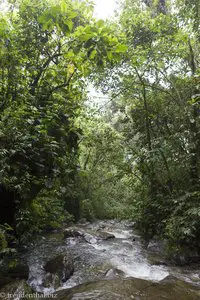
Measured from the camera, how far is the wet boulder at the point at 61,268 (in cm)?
490

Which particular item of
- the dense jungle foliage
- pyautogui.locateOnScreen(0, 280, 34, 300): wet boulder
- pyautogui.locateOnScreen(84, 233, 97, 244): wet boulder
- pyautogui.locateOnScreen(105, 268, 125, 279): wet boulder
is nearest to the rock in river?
pyautogui.locateOnScreen(105, 268, 125, 279): wet boulder

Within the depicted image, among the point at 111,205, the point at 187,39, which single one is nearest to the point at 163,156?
the point at 187,39

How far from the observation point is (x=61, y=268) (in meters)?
5.10

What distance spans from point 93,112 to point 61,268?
780 cm

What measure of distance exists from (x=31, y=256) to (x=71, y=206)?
6.67 meters

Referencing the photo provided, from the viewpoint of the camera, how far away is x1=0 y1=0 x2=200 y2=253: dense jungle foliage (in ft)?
13.1

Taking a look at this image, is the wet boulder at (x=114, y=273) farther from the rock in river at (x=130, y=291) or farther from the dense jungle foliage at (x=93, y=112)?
the dense jungle foliage at (x=93, y=112)

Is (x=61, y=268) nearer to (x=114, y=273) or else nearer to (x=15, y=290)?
(x=114, y=273)

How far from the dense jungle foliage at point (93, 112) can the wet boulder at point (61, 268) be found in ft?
3.45

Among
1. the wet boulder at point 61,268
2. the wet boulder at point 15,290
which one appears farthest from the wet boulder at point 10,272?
the wet boulder at point 61,268

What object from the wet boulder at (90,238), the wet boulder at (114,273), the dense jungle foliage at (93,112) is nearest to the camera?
the dense jungle foliage at (93,112)

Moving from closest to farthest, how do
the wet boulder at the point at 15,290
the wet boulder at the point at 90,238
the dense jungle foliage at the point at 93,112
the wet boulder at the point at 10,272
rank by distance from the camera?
the wet boulder at the point at 15,290
the dense jungle foliage at the point at 93,112
the wet boulder at the point at 10,272
the wet boulder at the point at 90,238

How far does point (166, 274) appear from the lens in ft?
17.0

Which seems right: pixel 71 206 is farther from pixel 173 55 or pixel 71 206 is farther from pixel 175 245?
pixel 173 55
